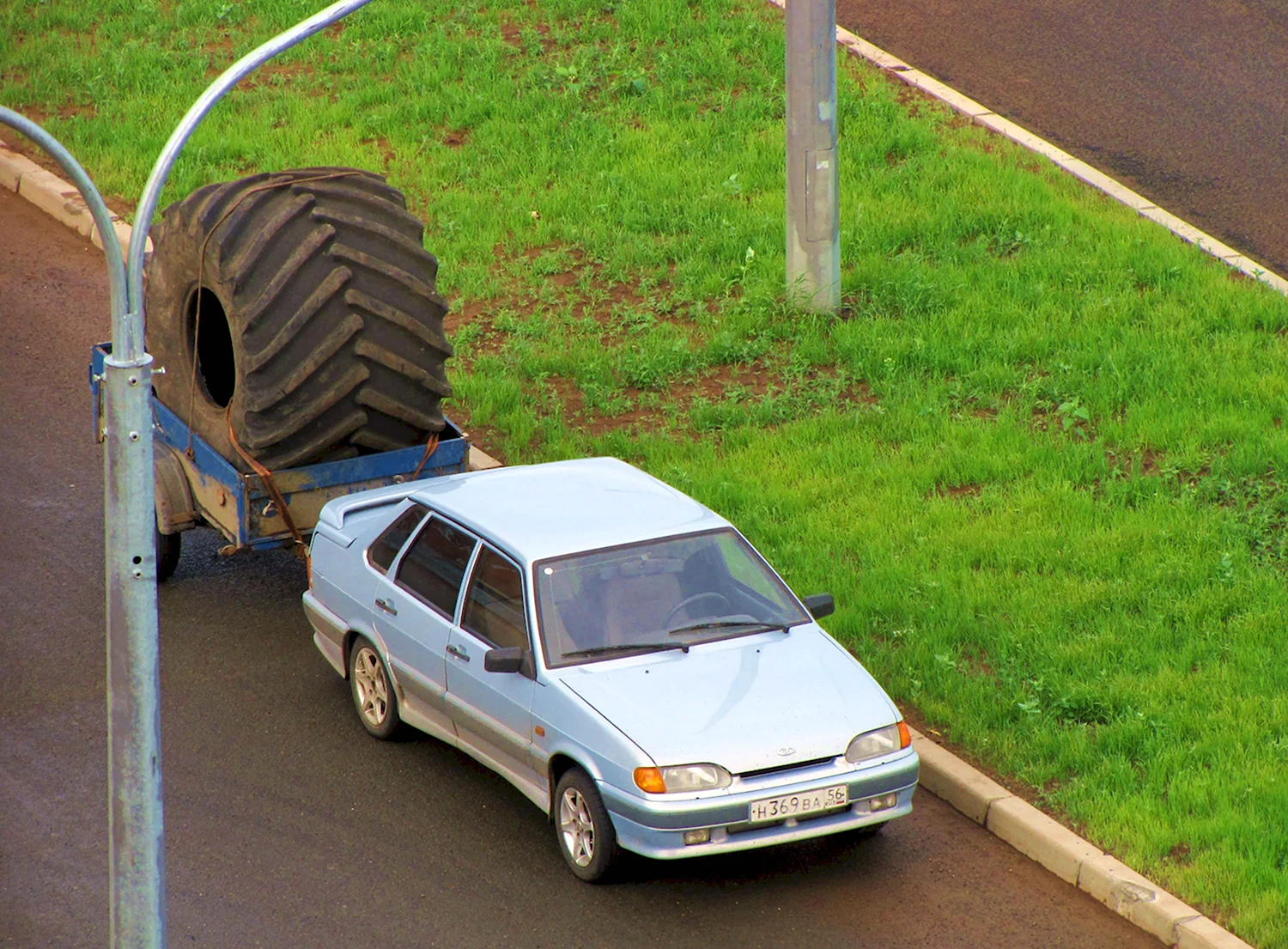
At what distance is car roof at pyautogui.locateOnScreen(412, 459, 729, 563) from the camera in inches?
349

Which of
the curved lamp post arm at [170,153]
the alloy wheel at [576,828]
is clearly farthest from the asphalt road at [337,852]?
the curved lamp post arm at [170,153]

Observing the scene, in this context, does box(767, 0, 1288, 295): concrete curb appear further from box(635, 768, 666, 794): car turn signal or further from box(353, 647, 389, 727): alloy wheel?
box(635, 768, 666, 794): car turn signal

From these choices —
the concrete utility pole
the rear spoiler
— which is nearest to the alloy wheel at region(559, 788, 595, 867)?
the rear spoiler

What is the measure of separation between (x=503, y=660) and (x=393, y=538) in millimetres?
1502

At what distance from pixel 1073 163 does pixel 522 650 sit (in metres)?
9.92

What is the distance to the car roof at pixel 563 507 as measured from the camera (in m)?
8.86

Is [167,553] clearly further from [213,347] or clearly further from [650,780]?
[650,780]

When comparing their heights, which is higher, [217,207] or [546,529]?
[217,207]

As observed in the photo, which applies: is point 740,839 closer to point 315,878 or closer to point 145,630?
point 315,878

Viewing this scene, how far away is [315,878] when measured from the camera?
8258 millimetres

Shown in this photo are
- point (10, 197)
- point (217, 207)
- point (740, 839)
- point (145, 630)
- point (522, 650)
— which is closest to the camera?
point (145, 630)

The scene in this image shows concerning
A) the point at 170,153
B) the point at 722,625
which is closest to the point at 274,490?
the point at 722,625

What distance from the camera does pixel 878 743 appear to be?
816cm

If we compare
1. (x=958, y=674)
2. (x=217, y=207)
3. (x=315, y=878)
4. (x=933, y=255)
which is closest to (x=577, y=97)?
(x=933, y=255)
